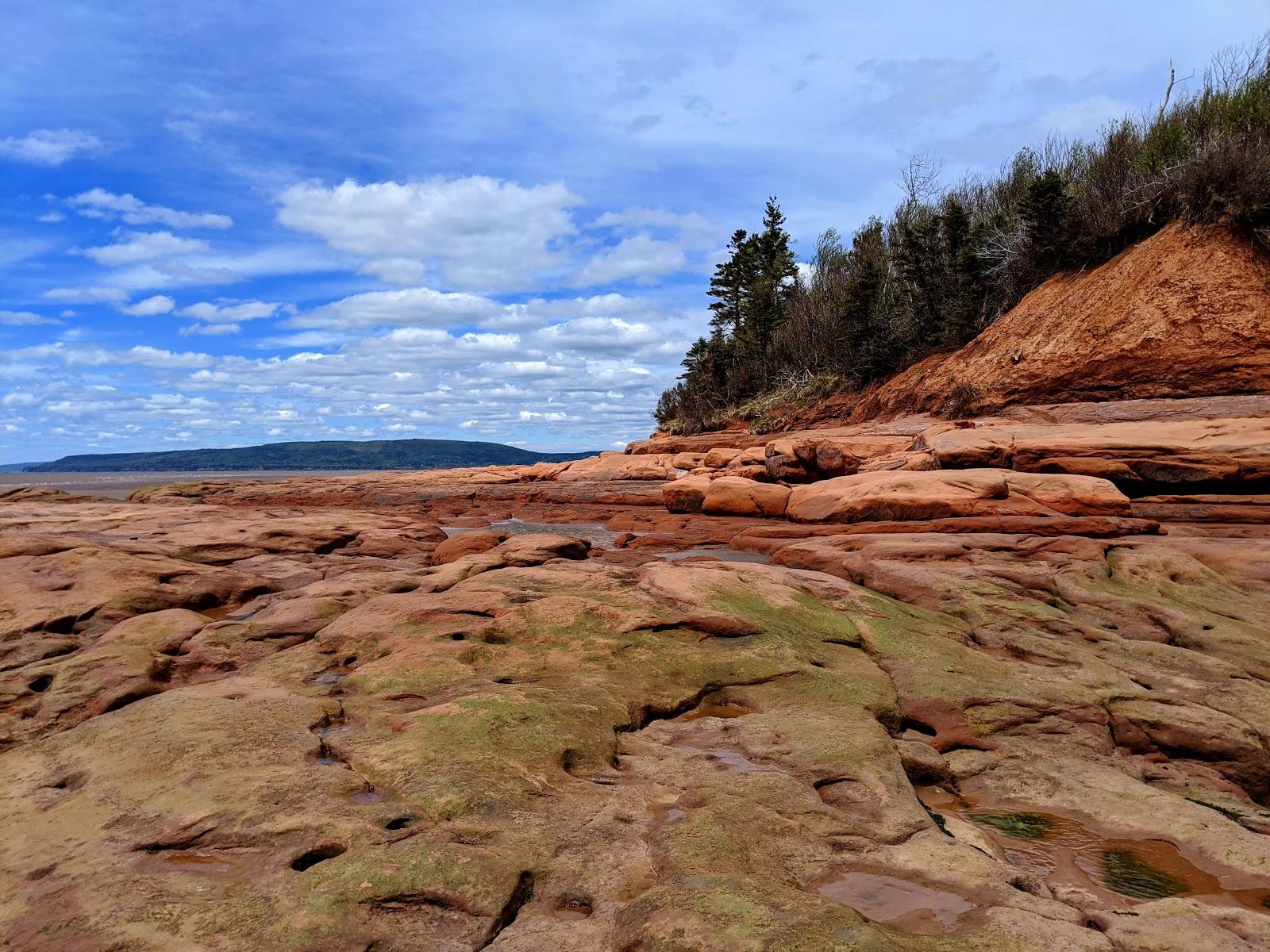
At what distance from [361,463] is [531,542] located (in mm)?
175301

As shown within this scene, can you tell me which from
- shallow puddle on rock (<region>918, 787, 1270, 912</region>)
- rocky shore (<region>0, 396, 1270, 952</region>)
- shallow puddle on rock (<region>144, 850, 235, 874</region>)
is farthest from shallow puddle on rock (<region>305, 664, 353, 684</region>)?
shallow puddle on rock (<region>918, 787, 1270, 912</region>)

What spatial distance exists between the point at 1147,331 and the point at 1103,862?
69.6 ft

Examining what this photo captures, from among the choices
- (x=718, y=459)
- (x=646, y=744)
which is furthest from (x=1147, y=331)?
(x=646, y=744)

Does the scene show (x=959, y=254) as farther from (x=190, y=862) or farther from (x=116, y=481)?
(x=116, y=481)

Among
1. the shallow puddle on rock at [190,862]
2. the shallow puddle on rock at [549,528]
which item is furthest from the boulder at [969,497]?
the shallow puddle on rock at [190,862]

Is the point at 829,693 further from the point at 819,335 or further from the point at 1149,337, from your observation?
the point at 819,335

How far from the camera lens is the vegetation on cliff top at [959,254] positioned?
22.4 metres

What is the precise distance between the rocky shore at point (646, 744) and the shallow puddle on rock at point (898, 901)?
2 cm

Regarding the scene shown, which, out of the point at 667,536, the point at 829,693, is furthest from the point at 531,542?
the point at 829,693

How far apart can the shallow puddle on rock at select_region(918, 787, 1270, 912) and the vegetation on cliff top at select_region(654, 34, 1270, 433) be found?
21782mm

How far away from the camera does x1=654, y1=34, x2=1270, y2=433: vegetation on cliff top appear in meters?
22.4

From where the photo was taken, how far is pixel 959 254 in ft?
99.7

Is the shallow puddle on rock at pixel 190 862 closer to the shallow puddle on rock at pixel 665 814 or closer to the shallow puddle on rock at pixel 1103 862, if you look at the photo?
the shallow puddle on rock at pixel 665 814

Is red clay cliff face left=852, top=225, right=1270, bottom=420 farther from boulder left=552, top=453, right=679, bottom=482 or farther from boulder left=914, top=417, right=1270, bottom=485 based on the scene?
boulder left=552, top=453, right=679, bottom=482
